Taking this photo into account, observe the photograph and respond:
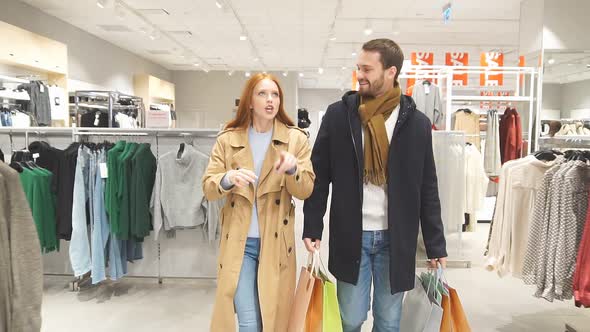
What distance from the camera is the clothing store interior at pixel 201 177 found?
7.88 feet

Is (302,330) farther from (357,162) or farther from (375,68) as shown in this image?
(375,68)

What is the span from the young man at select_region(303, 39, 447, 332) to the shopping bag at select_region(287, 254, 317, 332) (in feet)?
0.36

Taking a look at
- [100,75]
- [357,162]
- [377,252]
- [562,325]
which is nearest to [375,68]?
[357,162]

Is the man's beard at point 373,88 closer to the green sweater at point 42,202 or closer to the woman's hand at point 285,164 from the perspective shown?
the woman's hand at point 285,164

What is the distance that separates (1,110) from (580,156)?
21.3ft

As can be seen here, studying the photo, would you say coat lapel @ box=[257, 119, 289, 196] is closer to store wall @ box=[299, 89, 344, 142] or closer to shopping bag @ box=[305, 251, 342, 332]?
shopping bag @ box=[305, 251, 342, 332]

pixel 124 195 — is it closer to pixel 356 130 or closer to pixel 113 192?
pixel 113 192

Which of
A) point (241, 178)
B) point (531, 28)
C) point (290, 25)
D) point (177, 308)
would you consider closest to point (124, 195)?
point (177, 308)

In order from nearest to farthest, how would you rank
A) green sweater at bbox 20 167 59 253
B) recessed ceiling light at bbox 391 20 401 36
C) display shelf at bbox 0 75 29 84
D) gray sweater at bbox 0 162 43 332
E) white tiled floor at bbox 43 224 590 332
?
gray sweater at bbox 0 162 43 332 → white tiled floor at bbox 43 224 590 332 → green sweater at bbox 20 167 59 253 → display shelf at bbox 0 75 29 84 → recessed ceiling light at bbox 391 20 401 36

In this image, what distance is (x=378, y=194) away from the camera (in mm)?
1902

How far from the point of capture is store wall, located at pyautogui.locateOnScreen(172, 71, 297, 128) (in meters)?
16.3

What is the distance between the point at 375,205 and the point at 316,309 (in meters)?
0.50

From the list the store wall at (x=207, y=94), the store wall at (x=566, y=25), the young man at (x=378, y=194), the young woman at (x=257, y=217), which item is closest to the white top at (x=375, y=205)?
the young man at (x=378, y=194)

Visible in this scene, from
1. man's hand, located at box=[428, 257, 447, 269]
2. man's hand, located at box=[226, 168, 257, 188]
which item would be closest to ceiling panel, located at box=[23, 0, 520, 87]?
man's hand, located at box=[226, 168, 257, 188]
